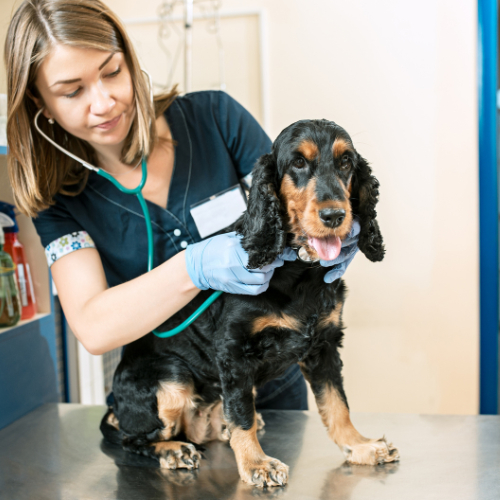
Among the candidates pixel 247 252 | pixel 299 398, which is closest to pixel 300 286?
pixel 247 252

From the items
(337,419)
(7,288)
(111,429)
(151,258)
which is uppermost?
Answer: (151,258)

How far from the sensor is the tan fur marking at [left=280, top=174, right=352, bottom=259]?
104 cm

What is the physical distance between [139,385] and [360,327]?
7.16 feet

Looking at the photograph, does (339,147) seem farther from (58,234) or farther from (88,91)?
(58,234)

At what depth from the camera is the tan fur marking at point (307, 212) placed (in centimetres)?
104

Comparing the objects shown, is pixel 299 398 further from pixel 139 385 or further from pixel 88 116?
pixel 88 116

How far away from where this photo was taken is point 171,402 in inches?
54.6

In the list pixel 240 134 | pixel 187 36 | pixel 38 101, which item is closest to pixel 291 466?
pixel 240 134

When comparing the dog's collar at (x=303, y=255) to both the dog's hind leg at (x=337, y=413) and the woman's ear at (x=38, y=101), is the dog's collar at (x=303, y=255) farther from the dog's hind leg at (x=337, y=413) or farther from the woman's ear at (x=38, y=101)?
the woman's ear at (x=38, y=101)

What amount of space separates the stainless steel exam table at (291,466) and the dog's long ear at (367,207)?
552 mm

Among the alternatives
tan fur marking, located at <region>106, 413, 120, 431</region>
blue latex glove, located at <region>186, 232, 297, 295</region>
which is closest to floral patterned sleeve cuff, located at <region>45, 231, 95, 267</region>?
blue latex glove, located at <region>186, 232, 297, 295</region>

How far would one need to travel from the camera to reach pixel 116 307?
1374mm

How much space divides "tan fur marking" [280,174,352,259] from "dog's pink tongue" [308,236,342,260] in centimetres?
2

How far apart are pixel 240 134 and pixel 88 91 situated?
1.69ft
